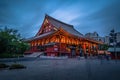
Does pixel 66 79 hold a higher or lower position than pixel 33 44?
lower

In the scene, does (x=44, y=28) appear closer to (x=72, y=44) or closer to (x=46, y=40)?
(x=46, y=40)

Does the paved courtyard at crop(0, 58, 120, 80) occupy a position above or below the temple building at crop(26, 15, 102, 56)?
below

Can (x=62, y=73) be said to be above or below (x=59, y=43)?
below

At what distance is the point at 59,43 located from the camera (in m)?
32.9

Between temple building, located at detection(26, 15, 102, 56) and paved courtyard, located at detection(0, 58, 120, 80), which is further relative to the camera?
temple building, located at detection(26, 15, 102, 56)

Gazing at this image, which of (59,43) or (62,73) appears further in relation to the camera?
(59,43)

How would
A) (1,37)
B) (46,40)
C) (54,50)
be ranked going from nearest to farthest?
(1,37) → (54,50) → (46,40)

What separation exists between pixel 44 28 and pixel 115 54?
23.7 meters

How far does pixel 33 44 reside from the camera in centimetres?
4244

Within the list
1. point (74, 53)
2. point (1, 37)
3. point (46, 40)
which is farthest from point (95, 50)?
point (1, 37)

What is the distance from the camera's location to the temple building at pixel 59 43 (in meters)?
32.4

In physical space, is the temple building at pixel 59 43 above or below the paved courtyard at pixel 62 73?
above

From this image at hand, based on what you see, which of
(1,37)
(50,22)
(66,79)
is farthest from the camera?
(50,22)

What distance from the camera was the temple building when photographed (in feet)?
106
